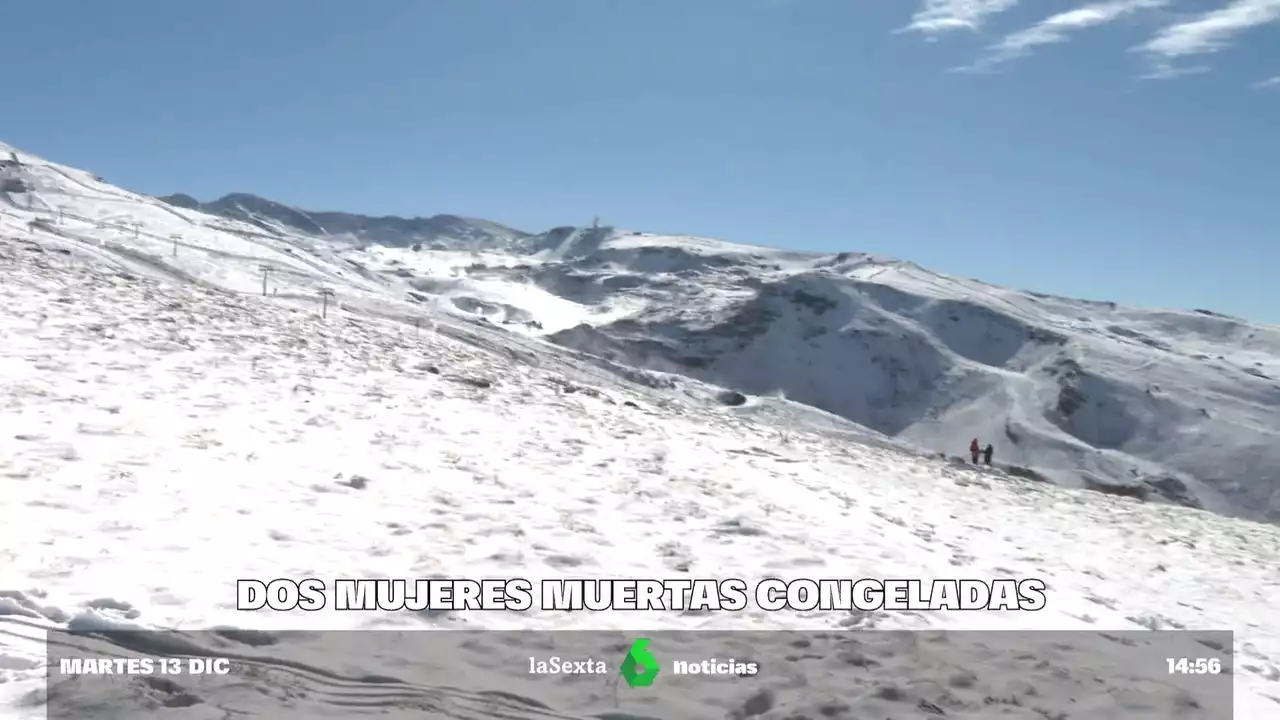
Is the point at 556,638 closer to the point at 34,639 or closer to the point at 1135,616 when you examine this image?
the point at 34,639

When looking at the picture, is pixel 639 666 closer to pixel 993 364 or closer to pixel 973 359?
pixel 973 359

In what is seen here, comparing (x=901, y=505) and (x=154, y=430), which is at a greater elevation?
(x=154, y=430)

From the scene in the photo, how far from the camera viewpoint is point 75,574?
21.5ft

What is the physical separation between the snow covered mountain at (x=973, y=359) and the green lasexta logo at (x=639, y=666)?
74.3 meters

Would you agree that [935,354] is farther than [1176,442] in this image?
Yes

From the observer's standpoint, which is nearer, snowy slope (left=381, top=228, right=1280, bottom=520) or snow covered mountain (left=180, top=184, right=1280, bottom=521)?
snowy slope (left=381, top=228, right=1280, bottom=520)

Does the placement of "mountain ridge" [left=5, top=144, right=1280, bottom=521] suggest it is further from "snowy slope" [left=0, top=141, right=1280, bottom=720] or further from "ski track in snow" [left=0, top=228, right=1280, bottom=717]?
"ski track in snow" [left=0, top=228, right=1280, bottom=717]

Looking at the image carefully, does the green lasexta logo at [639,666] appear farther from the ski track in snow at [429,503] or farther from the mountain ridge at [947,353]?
the mountain ridge at [947,353]

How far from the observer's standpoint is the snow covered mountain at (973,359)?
92188mm

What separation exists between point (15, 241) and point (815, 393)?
95519mm

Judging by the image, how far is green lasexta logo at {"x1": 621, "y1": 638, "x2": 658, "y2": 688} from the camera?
20.8ft

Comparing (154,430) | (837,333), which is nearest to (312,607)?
(154,430)

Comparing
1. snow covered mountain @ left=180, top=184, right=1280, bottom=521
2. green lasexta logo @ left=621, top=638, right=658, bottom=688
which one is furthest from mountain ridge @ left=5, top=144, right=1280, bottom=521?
Answer: green lasexta logo @ left=621, top=638, right=658, bottom=688

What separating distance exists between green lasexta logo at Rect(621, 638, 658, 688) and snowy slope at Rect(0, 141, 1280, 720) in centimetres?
52
